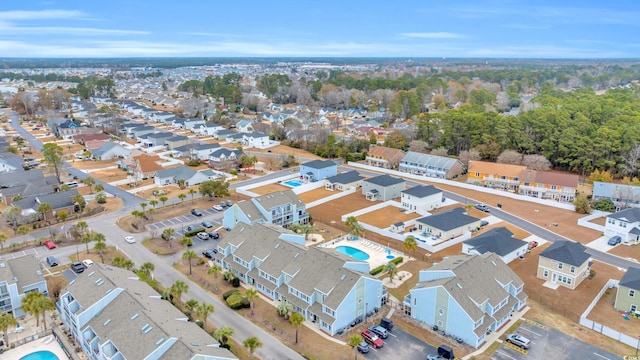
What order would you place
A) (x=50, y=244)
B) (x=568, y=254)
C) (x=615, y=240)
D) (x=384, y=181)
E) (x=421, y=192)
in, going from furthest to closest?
(x=384, y=181)
(x=421, y=192)
(x=615, y=240)
(x=50, y=244)
(x=568, y=254)

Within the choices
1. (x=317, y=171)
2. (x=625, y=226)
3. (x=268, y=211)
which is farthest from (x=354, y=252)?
(x=625, y=226)

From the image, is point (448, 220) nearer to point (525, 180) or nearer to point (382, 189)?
point (382, 189)

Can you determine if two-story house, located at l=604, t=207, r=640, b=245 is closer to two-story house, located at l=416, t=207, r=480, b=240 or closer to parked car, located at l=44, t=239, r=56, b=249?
two-story house, located at l=416, t=207, r=480, b=240

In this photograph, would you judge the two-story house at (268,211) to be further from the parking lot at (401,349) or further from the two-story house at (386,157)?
the two-story house at (386,157)

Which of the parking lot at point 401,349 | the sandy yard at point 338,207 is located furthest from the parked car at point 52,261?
the parking lot at point 401,349

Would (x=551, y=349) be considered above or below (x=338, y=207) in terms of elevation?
below

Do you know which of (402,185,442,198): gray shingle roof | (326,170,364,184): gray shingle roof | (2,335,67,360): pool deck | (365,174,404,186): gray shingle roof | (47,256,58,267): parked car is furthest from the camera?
(326,170,364,184): gray shingle roof

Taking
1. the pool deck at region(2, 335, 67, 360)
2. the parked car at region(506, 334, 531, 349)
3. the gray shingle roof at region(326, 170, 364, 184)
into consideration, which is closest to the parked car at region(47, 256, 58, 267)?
the pool deck at region(2, 335, 67, 360)
